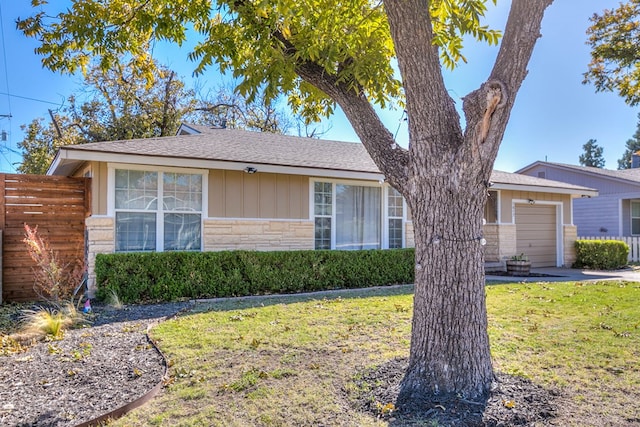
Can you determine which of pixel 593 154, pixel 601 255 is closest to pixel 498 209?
pixel 601 255

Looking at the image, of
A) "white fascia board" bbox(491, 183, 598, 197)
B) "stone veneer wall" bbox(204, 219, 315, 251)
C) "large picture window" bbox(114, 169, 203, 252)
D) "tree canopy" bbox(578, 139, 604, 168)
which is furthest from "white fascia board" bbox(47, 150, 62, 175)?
"tree canopy" bbox(578, 139, 604, 168)

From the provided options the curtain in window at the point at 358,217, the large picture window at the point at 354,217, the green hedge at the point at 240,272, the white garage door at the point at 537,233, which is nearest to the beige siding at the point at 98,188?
the green hedge at the point at 240,272

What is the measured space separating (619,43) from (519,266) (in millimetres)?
8167

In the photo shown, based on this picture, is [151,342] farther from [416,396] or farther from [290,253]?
[290,253]

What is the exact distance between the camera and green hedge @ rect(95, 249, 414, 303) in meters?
7.77

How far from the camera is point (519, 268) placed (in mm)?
12383

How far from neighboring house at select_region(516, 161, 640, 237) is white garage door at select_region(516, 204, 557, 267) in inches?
269

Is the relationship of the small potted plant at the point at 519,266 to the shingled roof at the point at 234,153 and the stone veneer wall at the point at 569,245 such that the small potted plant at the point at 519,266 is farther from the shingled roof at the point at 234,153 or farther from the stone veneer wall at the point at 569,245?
the stone veneer wall at the point at 569,245

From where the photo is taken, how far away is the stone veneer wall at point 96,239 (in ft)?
26.3

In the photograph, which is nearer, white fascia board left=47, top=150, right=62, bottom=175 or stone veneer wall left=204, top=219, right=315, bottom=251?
white fascia board left=47, top=150, right=62, bottom=175

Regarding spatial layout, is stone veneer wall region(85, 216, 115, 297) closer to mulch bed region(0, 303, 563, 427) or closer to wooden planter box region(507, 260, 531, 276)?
mulch bed region(0, 303, 563, 427)

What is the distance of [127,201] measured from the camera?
8.52 m

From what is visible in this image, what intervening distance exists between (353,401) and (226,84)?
26.1 meters

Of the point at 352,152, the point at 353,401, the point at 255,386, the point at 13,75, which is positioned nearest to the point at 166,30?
the point at 255,386
